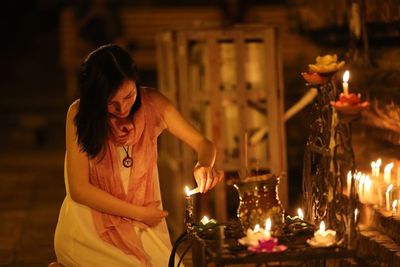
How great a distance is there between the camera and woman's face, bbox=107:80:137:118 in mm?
4914

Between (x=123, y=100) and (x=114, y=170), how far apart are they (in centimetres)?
42

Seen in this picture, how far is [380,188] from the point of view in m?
6.30

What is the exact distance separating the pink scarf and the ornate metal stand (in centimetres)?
98

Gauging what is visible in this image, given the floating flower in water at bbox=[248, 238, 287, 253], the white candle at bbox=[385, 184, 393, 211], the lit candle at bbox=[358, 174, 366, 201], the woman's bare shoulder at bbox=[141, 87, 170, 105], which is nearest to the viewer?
the floating flower in water at bbox=[248, 238, 287, 253]

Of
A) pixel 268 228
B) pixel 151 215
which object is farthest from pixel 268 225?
pixel 151 215

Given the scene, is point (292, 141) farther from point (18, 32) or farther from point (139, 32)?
point (18, 32)

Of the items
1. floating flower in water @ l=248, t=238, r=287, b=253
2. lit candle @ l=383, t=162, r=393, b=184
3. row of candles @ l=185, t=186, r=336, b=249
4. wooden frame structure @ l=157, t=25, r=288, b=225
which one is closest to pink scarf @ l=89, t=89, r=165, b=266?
row of candles @ l=185, t=186, r=336, b=249

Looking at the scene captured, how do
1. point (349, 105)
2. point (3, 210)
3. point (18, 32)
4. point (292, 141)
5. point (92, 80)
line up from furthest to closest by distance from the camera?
point (18, 32)
point (292, 141)
point (3, 210)
point (92, 80)
point (349, 105)

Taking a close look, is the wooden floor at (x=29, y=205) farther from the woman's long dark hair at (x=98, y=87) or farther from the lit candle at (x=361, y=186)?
the woman's long dark hair at (x=98, y=87)

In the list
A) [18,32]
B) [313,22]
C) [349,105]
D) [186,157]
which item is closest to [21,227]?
[186,157]

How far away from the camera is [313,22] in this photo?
9469 millimetres

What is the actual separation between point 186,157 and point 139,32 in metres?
8.09

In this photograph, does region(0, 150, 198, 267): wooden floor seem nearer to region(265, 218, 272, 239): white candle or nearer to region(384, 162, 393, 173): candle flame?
region(384, 162, 393, 173): candle flame

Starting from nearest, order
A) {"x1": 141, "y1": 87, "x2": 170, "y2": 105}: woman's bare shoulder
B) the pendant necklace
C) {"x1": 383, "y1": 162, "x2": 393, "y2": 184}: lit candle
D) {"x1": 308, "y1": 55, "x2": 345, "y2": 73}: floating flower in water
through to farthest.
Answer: {"x1": 308, "y1": 55, "x2": 345, "y2": 73}: floating flower in water < the pendant necklace < {"x1": 141, "y1": 87, "x2": 170, "y2": 105}: woman's bare shoulder < {"x1": 383, "y1": 162, "x2": 393, "y2": 184}: lit candle
